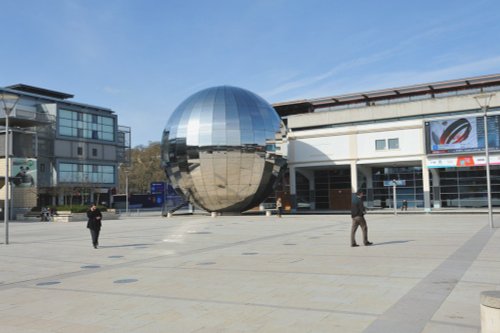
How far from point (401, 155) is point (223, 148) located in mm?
15999

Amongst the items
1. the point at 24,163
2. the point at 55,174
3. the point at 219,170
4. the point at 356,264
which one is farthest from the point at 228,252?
the point at 55,174

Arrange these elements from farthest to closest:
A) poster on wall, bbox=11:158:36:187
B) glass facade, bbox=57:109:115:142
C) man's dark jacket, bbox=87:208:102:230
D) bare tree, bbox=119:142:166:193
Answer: bare tree, bbox=119:142:166:193 → glass facade, bbox=57:109:115:142 → poster on wall, bbox=11:158:36:187 → man's dark jacket, bbox=87:208:102:230

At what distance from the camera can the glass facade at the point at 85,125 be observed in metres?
69.8

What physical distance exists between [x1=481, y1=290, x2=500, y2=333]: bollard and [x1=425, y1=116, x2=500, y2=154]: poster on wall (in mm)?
35919

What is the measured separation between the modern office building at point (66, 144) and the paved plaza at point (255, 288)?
48701 mm

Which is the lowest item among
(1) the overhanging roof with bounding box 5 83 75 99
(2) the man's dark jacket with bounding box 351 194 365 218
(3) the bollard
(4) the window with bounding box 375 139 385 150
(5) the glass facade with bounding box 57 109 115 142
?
(3) the bollard

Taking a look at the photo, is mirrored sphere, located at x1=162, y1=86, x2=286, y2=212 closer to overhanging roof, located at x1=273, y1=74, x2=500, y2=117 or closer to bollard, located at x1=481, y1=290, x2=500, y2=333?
overhanging roof, located at x1=273, y1=74, x2=500, y2=117

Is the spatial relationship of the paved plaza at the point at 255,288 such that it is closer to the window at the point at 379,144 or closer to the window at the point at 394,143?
the window at the point at 394,143

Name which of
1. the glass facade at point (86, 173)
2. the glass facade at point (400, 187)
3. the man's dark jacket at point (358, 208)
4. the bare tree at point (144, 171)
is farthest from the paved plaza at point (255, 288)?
the bare tree at point (144, 171)

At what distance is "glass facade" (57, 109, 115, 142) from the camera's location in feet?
229

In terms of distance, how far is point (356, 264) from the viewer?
1131cm

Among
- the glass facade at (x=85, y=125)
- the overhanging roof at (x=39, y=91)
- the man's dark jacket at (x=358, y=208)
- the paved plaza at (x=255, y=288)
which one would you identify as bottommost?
the paved plaza at (x=255, y=288)

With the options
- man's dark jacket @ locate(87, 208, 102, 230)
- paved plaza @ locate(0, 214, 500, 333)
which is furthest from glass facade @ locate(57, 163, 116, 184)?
paved plaza @ locate(0, 214, 500, 333)

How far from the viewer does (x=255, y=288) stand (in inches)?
344
